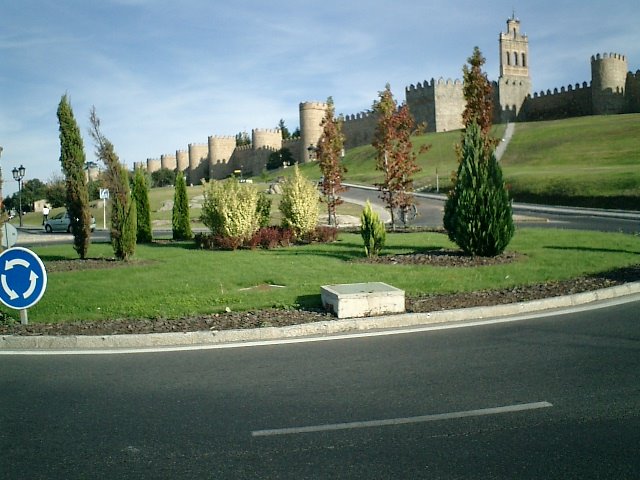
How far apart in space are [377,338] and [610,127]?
65.9m

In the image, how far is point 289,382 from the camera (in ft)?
19.6

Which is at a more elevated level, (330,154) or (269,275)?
(330,154)

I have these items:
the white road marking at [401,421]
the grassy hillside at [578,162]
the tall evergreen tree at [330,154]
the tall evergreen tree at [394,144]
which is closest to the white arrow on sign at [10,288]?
the white road marking at [401,421]

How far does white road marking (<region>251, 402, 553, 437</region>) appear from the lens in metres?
4.71

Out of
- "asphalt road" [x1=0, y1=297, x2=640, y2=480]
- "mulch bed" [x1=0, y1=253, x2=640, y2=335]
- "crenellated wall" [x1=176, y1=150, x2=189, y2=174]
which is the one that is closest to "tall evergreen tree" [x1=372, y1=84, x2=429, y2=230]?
"mulch bed" [x1=0, y1=253, x2=640, y2=335]

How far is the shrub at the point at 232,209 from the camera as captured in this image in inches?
754

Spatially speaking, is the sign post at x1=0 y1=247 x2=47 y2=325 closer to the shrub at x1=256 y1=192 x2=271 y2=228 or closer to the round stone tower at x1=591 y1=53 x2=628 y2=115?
the shrub at x1=256 y1=192 x2=271 y2=228

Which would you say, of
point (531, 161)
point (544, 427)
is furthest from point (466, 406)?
point (531, 161)

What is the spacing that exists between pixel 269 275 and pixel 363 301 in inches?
165

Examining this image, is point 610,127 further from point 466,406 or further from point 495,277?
point 466,406

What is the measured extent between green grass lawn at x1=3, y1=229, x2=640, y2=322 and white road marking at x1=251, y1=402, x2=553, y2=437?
4.75 m

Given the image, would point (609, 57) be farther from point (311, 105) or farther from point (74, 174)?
point (74, 174)

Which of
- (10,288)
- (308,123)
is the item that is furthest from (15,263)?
(308,123)

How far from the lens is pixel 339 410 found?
5.16 meters
